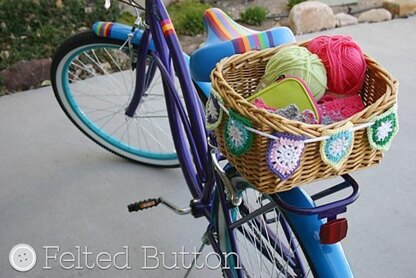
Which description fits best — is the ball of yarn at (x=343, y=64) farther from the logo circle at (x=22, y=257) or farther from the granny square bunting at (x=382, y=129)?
the logo circle at (x=22, y=257)

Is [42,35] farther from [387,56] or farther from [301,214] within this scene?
[301,214]

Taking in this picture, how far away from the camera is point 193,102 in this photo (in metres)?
1.34

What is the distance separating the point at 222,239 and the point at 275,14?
104 inches

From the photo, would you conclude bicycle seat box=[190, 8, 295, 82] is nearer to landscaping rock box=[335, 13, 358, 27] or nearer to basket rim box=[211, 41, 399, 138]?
basket rim box=[211, 41, 399, 138]

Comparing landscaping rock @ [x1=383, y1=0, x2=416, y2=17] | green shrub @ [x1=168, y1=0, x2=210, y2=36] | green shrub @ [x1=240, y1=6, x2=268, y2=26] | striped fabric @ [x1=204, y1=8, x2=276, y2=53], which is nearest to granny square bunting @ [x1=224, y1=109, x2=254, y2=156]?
striped fabric @ [x1=204, y1=8, x2=276, y2=53]

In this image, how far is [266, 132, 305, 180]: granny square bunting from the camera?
769 mm

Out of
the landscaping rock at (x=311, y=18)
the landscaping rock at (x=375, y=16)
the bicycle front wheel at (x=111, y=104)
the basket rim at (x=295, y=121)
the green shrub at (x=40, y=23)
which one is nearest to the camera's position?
the basket rim at (x=295, y=121)

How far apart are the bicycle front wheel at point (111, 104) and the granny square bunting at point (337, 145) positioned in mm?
942

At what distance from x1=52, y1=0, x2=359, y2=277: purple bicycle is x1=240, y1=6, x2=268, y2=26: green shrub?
1.67 metres

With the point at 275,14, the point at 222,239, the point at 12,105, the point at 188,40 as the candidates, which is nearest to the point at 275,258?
the point at 222,239

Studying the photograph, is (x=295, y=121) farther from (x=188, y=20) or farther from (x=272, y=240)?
(x=188, y=20)

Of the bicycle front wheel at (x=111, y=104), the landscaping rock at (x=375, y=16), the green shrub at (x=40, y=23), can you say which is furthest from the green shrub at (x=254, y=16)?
the bicycle front wheel at (x=111, y=104)

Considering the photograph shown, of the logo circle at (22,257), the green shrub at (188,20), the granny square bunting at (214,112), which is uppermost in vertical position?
the granny square bunting at (214,112)

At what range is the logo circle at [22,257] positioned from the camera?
1.61 m
